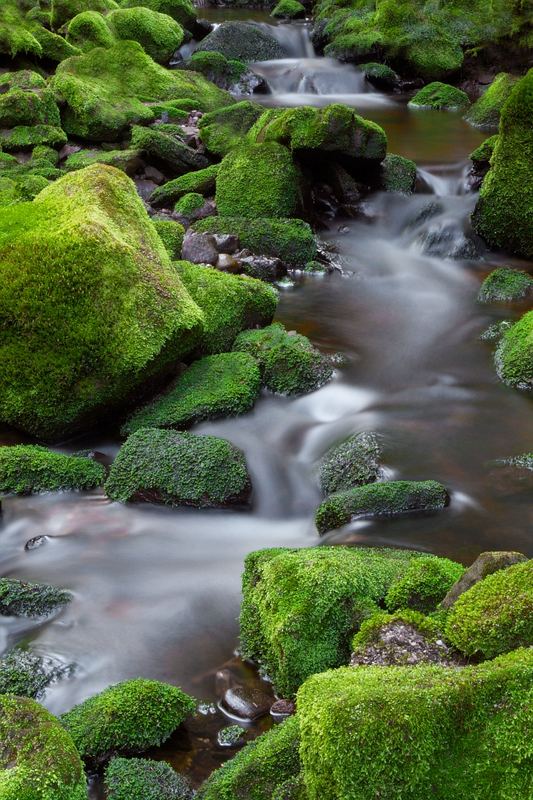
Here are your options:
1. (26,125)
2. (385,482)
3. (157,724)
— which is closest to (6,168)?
(26,125)

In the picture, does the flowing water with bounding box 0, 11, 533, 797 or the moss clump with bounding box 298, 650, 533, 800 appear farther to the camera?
the flowing water with bounding box 0, 11, 533, 797

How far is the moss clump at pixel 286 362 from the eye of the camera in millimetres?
7324

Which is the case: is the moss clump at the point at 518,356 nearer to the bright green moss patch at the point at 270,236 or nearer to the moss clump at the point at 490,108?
the bright green moss patch at the point at 270,236

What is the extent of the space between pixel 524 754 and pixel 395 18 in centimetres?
2115

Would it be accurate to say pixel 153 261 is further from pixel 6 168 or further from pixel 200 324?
pixel 6 168

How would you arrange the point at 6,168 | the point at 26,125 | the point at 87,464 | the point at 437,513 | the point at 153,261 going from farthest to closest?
the point at 26,125 → the point at 6,168 → the point at 153,261 → the point at 87,464 → the point at 437,513

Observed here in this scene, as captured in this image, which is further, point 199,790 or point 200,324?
point 200,324

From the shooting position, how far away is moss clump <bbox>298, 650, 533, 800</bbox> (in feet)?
8.00

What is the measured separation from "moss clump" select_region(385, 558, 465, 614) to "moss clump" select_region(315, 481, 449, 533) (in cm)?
147

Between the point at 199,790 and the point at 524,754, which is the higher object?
the point at 524,754

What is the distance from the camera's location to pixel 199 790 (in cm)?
334

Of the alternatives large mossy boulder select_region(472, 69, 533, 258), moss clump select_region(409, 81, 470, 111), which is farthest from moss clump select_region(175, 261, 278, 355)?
moss clump select_region(409, 81, 470, 111)

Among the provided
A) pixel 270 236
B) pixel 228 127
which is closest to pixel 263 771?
pixel 270 236

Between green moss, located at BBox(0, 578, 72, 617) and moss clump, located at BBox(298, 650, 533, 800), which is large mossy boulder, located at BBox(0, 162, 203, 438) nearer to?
green moss, located at BBox(0, 578, 72, 617)
